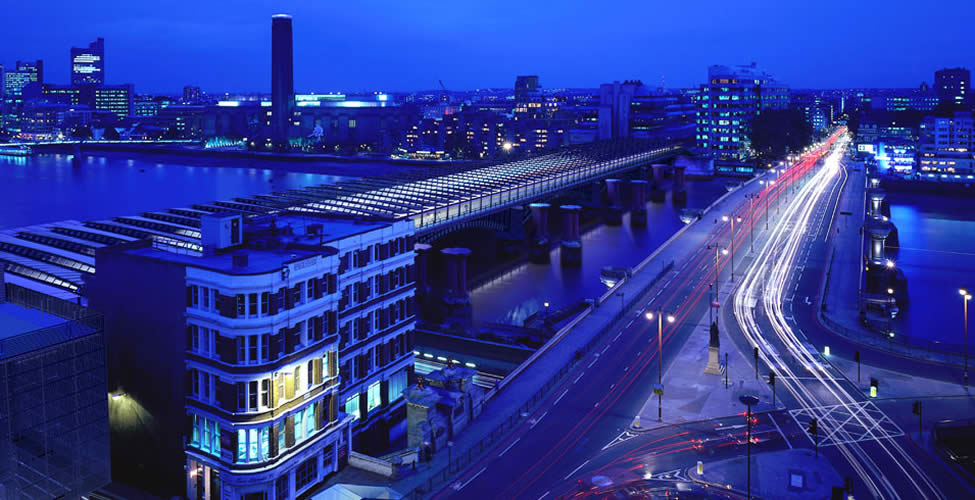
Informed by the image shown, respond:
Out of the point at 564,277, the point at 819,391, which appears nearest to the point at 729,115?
the point at 564,277

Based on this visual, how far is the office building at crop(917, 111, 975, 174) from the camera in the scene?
509ft

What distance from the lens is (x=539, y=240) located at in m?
90.6

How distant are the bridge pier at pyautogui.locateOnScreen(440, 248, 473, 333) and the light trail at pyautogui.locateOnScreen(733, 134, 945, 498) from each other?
68.1ft

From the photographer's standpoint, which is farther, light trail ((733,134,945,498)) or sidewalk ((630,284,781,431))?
sidewalk ((630,284,781,431))

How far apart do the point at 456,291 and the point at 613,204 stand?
63437mm

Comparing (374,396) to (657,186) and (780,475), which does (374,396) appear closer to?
(780,475)

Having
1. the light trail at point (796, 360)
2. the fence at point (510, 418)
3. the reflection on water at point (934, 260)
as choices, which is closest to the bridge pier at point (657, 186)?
the reflection on water at point (934, 260)

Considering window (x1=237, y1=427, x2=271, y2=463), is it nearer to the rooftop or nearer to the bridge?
the rooftop

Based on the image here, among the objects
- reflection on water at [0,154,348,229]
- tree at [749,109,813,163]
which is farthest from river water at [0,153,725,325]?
tree at [749,109,813,163]

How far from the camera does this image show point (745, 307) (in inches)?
2092

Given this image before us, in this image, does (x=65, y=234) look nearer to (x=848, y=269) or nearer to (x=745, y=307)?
(x=745, y=307)

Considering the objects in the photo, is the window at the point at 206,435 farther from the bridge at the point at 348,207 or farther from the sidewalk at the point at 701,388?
the sidewalk at the point at 701,388

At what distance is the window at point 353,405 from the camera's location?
34750 millimetres

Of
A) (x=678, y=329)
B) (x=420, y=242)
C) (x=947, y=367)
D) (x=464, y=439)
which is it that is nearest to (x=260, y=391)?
(x=464, y=439)
